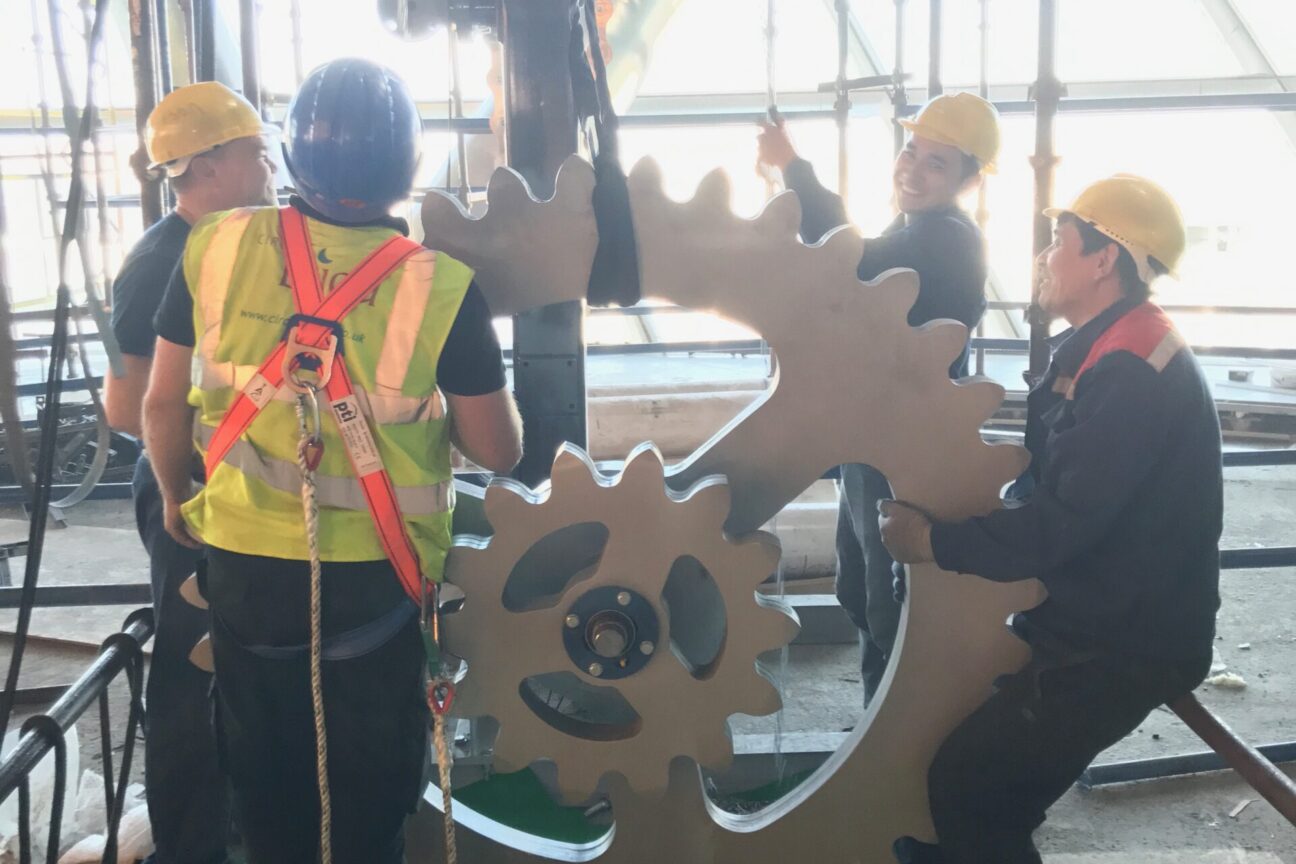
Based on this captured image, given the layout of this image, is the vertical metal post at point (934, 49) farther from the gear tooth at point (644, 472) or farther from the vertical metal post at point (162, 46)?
the vertical metal post at point (162, 46)

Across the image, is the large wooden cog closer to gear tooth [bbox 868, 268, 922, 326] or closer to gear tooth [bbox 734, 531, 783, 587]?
gear tooth [bbox 868, 268, 922, 326]

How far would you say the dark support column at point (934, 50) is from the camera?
3477 mm

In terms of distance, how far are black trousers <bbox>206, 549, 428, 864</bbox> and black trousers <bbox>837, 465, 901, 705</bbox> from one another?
124 cm

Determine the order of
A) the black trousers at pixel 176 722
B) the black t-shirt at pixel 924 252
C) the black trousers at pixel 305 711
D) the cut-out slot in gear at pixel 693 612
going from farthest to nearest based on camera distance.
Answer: the black t-shirt at pixel 924 252
the black trousers at pixel 176 722
the cut-out slot in gear at pixel 693 612
the black trousers at pixel 305 711

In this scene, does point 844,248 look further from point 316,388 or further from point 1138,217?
point 316,388

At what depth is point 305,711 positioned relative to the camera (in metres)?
1.71

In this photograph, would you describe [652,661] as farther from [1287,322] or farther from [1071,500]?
[1287,322]

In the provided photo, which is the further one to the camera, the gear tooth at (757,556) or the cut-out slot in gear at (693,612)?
the cut-out slot in gear at (693,612)

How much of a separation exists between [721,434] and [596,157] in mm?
555

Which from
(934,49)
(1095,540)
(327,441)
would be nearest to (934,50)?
(934,49)

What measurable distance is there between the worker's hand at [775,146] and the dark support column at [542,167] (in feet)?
2.15

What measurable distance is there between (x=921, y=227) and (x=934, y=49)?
1.49m

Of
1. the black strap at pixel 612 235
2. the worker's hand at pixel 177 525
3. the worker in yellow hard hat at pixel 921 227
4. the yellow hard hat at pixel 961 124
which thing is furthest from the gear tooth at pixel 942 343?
the worker's hand at pixel 177 525

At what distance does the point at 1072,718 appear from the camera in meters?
1.91
